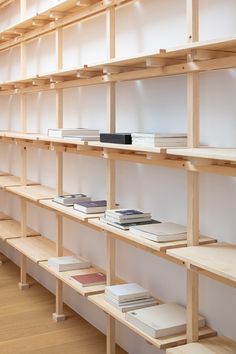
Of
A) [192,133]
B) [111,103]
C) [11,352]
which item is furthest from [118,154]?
[11,352]

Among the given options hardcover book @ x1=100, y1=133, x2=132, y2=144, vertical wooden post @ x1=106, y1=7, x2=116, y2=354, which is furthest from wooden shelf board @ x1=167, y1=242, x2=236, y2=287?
vertical wooden post @ x1=106, y1=7, x2=116, y2=354

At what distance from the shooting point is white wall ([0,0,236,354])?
2445mm

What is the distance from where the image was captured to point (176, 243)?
2.45 metres

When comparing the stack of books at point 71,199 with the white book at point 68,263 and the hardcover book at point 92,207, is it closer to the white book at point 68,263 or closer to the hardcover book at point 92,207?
the hardcover book at point 92,207

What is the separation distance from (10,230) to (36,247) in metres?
0.64

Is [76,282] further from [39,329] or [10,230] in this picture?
[10,230]

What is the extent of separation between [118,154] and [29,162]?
2043 millimetres

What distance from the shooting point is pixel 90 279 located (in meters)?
3.27

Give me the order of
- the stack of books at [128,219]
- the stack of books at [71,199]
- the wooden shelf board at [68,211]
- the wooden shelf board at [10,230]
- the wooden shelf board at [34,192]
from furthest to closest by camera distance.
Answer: the wooden shelf board at [10,230]
the wooden shelf board at [34,192]
the stack of books at [71,199]
the wooden shelf board at [68,211]
the stack of books at [128,219]

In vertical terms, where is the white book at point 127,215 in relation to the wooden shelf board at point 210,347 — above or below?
above

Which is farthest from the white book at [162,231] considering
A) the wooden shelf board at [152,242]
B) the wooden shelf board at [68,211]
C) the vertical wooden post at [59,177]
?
the vertical wooden post at [59,177]

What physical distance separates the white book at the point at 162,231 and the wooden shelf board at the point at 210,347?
46 centimetres

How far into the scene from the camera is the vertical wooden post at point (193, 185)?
91.2 inches

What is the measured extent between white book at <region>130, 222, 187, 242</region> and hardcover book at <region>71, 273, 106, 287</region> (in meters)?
0.70
